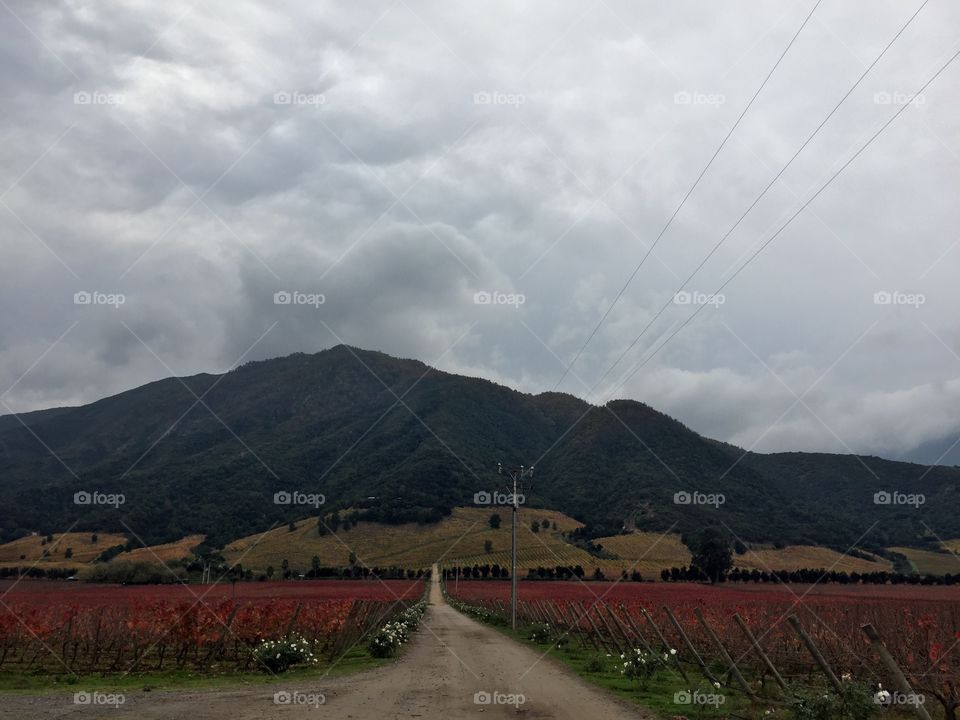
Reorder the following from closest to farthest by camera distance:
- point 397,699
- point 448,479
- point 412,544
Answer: point 397,699
point 412,544
point 448,479

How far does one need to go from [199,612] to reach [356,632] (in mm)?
7058

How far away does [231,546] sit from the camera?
116 meters

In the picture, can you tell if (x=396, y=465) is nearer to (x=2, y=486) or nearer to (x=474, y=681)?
(x=2, y=486)

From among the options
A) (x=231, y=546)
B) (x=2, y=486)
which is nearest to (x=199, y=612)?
(x=231, y=546)

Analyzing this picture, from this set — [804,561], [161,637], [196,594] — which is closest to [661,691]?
[161,637]

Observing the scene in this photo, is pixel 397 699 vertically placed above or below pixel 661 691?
above

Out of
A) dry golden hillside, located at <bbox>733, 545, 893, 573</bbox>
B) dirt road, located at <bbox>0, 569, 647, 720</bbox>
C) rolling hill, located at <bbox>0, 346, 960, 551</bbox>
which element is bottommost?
dry golden hillside, located at <bbox>733, 545, 893, 573</bbox>

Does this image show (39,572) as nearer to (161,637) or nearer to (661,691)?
(161,637)

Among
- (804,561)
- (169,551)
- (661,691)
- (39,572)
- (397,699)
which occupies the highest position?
(169,551)

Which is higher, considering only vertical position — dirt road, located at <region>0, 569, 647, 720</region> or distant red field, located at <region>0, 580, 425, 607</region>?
dirt road, located at <region>0, 569, 647, 720</region>

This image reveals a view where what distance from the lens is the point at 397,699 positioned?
13070 millimetres

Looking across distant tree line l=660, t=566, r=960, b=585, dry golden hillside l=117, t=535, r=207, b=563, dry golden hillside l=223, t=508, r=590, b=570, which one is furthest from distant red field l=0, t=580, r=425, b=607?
distant tree line l=660, t=566, r=960, b=585

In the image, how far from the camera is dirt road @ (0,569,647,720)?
442 inches

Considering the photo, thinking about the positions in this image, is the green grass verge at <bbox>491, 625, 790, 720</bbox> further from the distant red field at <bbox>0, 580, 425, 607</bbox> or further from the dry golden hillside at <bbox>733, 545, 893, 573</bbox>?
the dry golden hillside at <bbox>733, 545, 893, 573</bbox>
